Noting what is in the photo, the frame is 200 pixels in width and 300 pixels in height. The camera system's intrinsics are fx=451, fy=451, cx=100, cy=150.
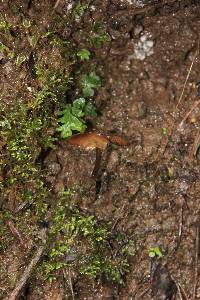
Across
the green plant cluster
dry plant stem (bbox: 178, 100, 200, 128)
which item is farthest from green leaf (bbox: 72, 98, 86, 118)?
dry plant stem (bbox: 178, 100, 200, 128)

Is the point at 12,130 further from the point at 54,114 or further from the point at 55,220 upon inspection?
the point at 55,220

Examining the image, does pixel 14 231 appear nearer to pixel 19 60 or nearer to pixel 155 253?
pixel 155 253

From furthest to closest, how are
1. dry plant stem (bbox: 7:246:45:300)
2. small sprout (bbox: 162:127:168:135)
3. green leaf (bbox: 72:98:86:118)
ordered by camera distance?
small sprout (bbox: 162:127:168:135)
green leaf (bbox: 72:98:86:118)
dry plant stem (bbox: 7:246:45:300)

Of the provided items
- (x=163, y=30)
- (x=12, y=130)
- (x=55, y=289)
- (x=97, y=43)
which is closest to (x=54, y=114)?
(x=12, y=130)

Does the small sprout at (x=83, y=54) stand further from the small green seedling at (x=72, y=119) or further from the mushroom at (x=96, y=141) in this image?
the mushroom at (x=96, y=141)

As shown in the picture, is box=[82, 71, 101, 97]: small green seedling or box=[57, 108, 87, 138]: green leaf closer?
box=[57, 108, 87, 138]: green leaf

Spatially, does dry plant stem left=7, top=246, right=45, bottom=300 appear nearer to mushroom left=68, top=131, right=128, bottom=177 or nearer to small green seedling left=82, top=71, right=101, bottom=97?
mushroom left=68, top=131, right=128, bottom=177

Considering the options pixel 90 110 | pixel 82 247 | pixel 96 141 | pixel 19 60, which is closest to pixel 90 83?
pixel 90 110

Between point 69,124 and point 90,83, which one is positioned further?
point 90,83
